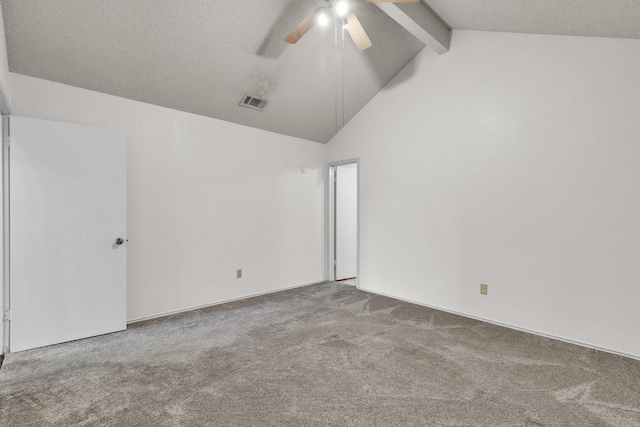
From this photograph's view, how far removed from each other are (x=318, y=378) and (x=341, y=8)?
268 centimetres

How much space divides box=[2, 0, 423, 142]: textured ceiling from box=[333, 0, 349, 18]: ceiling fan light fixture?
54cm

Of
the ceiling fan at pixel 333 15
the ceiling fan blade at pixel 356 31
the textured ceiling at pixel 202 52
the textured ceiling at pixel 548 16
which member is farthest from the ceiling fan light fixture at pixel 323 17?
the textured ceiling at pixel 548 16

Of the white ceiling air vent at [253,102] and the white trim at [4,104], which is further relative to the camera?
the white ceiling air vent at [253,102]

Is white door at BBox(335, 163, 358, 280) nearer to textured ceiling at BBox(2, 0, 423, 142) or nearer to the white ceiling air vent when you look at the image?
textured ceiling at BBox(2, 0, 423, 142)

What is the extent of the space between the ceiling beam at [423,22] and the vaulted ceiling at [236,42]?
0.01 meters

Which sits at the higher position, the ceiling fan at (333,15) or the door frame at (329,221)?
the ceiling fan at (333,15)

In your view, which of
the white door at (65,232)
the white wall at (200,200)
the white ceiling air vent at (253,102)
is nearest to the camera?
the white door at (65,232)

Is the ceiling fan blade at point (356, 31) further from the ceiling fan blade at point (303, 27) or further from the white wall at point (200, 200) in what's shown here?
the white wall at point (200, 200)

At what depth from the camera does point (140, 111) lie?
331 centimetres

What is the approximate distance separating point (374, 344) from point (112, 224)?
2605mm

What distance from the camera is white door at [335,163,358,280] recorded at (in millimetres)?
5273

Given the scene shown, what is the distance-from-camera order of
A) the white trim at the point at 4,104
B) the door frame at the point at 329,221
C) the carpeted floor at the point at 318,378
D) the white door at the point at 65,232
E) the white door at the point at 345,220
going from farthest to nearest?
the white door at the point at 345,220, the door frame at the point at 329,221, the white door at the point at 65,232, the white trim at the point at 4,104, the carpeted floor at the point at 318,378

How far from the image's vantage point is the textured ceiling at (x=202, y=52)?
2492 millimetres

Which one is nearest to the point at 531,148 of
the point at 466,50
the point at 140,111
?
the point at 466,50
